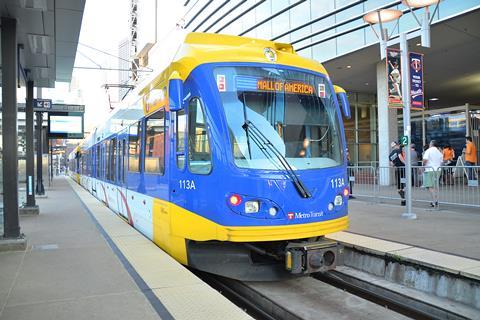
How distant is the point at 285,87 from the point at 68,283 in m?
3.71

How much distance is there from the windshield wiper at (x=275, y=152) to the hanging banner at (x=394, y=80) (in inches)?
210

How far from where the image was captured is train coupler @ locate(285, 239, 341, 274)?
556 centimetres

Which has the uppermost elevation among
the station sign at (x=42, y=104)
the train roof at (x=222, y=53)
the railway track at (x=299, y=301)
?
the station sign at (x=42, y=104)

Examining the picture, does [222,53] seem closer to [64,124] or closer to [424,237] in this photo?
[424,237]

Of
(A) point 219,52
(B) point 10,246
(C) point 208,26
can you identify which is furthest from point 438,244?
(C) point 208,26

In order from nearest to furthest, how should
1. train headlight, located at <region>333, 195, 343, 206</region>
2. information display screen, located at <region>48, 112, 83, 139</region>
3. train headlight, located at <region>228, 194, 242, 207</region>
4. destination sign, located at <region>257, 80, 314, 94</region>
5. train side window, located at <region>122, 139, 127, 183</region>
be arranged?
train headlight, located at <region>228, 194, 242, 207</region>
destination sign, located at <region>257, 80, 314, 94</region>
train headlight, located at <region>333, 195, 343, 206</region>
train side window, located at <region>122, 139, 127, 183</region>
information display screen, located at <region>48, 112, 83, 139</region>

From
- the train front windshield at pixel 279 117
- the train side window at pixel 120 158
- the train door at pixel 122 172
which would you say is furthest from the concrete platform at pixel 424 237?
the train side window at pixel 120 158

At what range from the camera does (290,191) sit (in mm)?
5605

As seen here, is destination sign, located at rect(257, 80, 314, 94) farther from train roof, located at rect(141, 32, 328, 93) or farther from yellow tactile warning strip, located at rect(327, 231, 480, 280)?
yellow tactile warning strip, located at rect(327, 231, 480, 280)

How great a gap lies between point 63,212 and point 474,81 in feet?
78.5

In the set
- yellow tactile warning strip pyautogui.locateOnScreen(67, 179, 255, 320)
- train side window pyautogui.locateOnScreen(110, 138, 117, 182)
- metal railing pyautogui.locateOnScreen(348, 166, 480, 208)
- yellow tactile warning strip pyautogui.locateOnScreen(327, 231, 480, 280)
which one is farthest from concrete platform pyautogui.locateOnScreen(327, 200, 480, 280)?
train side window pyautogui.locateOnScreen(110, 138, 117, 182)

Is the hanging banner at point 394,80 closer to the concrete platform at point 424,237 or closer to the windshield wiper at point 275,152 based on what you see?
the concrete platform at point 424,237

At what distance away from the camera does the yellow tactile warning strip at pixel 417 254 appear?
18.4ft

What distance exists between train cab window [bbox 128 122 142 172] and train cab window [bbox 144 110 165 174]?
1.98 ft
